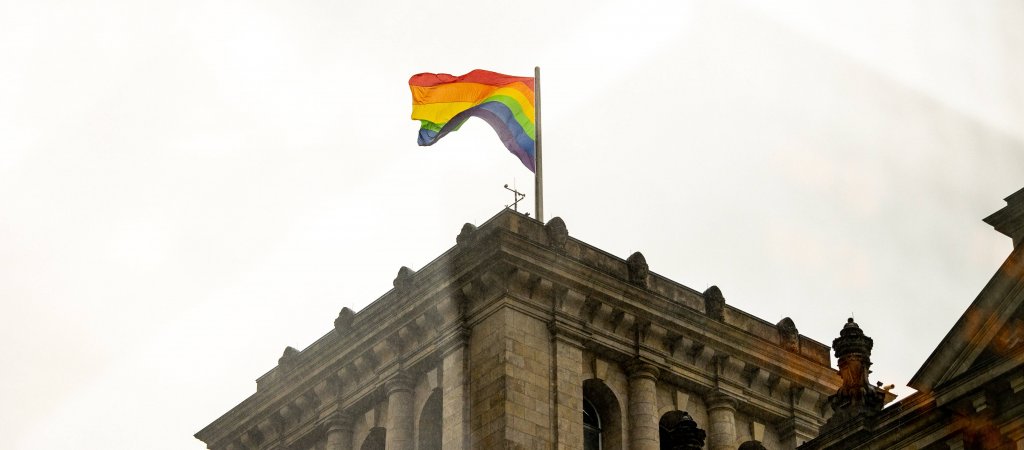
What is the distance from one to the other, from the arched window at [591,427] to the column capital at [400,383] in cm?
481

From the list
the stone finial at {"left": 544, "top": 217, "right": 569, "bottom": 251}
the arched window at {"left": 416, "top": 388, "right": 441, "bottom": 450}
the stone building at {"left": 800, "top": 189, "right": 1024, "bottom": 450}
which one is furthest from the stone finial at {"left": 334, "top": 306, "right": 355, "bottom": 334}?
the stone building at {"left": 800, "top": 189, "right": 1024, "bottom": 450}

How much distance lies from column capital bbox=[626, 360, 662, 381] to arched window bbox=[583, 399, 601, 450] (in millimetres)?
1395

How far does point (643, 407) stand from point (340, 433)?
29.7 feet

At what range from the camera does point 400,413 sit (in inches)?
2466

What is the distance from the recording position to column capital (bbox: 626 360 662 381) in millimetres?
62562

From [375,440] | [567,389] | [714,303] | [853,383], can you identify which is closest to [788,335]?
[714,303]

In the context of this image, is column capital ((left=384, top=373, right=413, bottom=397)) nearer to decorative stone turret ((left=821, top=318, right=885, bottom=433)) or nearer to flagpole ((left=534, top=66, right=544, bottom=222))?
flagpole ((left=534, top=66, right=544, bottom=222))

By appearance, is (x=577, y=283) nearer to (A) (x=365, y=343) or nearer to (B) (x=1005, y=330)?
(A) (x=365, y=343)

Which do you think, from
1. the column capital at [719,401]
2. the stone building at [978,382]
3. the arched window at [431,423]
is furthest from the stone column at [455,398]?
the stone building at [978,382]

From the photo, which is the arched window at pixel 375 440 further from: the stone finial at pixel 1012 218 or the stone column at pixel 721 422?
the stone finial at pixel 1012 218

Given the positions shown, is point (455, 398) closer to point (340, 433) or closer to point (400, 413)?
point (400, 413)

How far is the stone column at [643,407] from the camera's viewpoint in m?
61.6

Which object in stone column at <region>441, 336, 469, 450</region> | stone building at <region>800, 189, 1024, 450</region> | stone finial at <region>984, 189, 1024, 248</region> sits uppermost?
stone column at <region>441, 336, 469, 450</region>

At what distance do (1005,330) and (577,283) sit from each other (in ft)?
62.8
